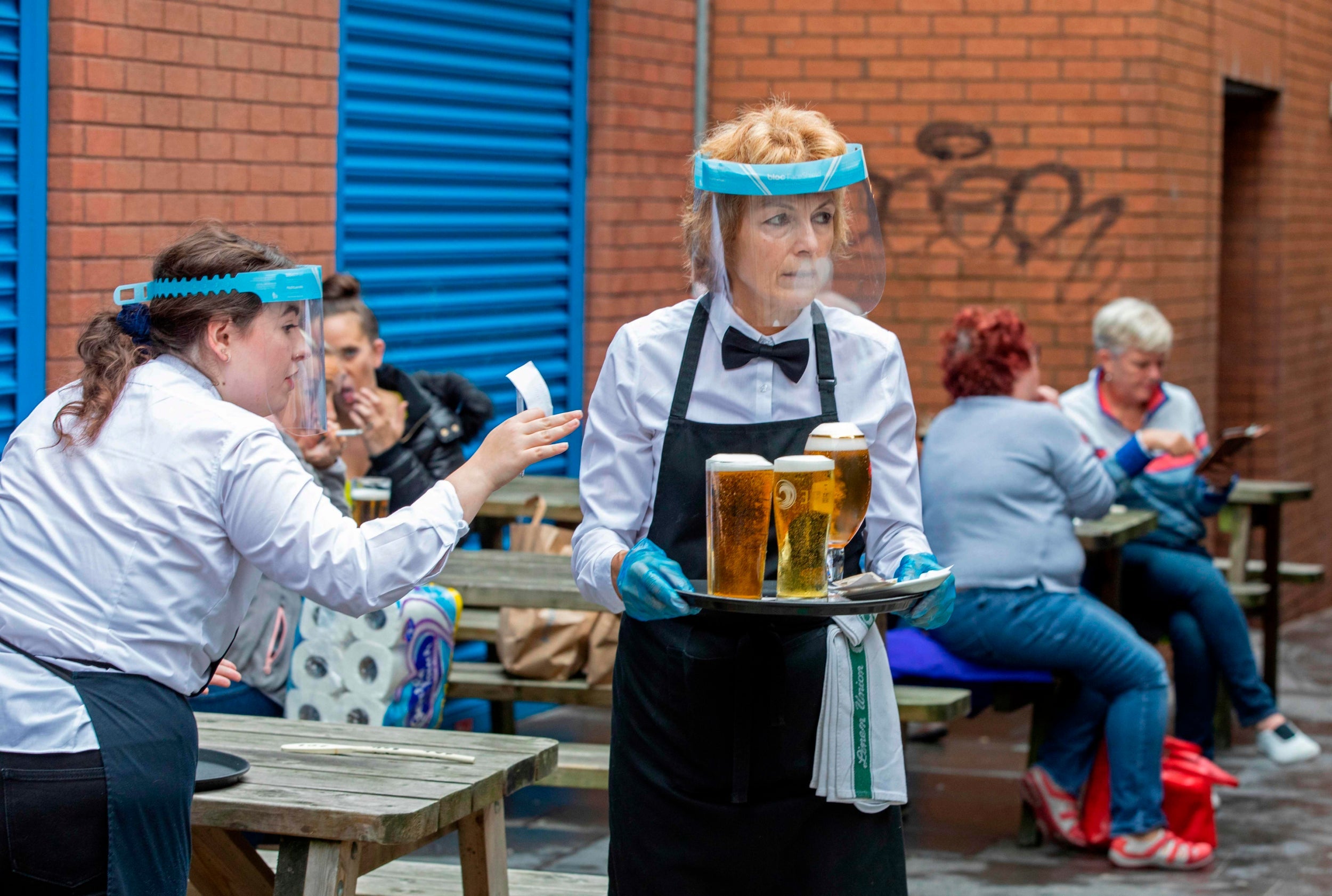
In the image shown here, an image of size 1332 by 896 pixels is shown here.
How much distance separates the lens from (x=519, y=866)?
4.93 metres

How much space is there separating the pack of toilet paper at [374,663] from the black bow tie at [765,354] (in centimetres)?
147

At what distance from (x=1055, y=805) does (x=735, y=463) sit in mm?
3225

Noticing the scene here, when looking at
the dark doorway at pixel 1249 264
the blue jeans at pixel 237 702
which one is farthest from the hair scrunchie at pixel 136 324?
the dark doorway at pixel 1249 264

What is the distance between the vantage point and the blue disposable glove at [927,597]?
2545 mm

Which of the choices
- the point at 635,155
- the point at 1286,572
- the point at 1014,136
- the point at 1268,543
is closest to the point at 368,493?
the point at 635,155

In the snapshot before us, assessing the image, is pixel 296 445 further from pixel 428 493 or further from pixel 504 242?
pixel 504 242

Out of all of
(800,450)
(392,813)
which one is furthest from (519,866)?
(800,450)

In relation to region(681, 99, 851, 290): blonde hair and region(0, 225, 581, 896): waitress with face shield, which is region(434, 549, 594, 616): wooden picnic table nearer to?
region(681, 99, 851, 290): blonde hair

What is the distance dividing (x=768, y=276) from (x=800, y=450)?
28 centimetres

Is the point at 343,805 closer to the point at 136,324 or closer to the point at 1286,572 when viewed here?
the point at 136,324

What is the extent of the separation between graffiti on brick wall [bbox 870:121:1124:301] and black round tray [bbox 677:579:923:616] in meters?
5.04

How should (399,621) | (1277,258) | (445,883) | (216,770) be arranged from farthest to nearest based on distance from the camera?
(1277,258) < (399,621) < (445,883) < (216,770)

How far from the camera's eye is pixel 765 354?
106 inches

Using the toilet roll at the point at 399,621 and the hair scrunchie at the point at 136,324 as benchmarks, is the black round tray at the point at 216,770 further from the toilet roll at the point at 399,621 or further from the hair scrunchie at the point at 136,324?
the toilet roll at the point at 399,621
